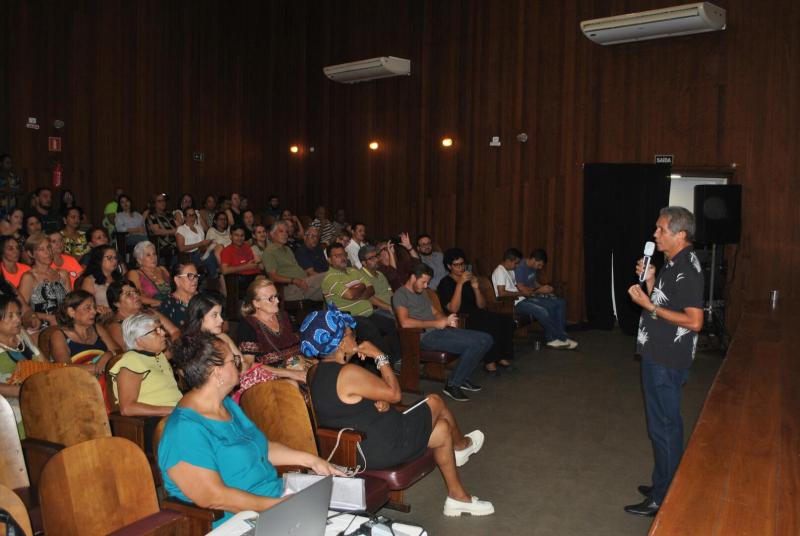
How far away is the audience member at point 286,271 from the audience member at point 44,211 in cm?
265

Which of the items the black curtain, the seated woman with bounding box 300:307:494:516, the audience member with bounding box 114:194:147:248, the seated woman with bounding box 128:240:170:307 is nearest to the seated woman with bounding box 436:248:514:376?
the seated woman with bounding box 128:240:170:307

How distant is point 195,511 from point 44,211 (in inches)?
276

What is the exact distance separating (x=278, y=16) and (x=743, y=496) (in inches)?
434

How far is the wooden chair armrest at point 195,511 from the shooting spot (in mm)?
2275

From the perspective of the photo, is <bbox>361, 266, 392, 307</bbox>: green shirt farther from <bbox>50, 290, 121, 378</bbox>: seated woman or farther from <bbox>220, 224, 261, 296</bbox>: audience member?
<bbox>50, 290, 121, 378</bbox>: seated woman

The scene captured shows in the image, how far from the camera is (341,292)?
601cm

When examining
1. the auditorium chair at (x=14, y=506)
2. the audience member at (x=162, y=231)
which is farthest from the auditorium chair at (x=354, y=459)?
the audience member at (x=162, y=231)

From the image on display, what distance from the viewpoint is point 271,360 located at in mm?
4203

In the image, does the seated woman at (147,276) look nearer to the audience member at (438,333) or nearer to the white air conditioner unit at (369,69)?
the audience member at (438,333)

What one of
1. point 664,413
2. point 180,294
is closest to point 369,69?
point 180,294

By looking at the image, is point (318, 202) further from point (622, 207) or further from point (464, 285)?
point (464, 285)

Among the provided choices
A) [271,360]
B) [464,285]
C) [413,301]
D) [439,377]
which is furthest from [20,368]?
[464,285]

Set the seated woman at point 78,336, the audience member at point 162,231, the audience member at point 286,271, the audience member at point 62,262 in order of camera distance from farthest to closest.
A: the audience member at point 162,231 < the audience member at point 286,271 < the audience member at point 62,262 < the seated woman at point 78,336

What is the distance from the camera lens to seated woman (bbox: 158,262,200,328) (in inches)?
188
